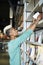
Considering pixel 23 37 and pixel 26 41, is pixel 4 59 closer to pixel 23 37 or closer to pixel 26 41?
pixel 26 41

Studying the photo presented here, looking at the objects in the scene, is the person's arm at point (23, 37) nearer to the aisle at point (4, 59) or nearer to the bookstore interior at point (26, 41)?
the bookstore interior at point (26, 41)

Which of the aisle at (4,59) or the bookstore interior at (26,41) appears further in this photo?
the aisle at (4,59)

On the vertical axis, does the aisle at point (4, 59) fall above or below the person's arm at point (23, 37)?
below

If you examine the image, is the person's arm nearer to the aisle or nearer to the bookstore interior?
the bookstore interior

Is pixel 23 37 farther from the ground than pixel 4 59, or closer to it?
farther from the ground

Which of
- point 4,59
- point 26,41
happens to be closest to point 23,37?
point 26,41

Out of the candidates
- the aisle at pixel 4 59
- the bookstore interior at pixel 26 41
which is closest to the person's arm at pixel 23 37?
the bookstore interior at pixel 26 41

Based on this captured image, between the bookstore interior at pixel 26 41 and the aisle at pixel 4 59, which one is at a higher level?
the bookstore interior at pixel 26 41

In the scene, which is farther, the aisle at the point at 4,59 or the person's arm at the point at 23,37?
the aisle at the point at 4,59

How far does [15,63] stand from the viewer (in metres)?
2.79

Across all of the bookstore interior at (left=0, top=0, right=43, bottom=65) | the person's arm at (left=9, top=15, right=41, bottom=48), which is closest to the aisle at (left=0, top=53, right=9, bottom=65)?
the bookstore interior at (left=0, top=0, right=43, bottom=65)

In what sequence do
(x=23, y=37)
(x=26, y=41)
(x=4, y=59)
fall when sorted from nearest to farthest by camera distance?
(x=23, y=37) < (x=26, y=41) < (x=4, y=59)

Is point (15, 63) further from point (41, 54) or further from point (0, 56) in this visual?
point (0, 56)

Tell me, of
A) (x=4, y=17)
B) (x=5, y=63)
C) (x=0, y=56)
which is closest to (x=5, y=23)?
(x=4, y=17)
